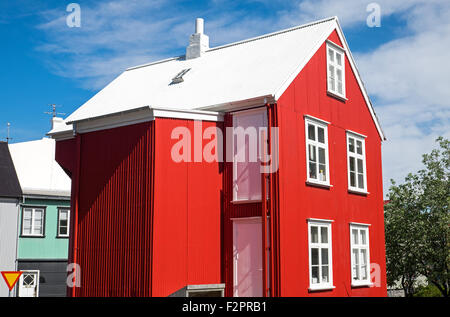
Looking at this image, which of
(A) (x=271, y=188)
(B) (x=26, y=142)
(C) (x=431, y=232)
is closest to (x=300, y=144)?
(A) (x=271, y=188)

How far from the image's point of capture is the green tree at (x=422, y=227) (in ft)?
119

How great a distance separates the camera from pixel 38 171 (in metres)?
34.6

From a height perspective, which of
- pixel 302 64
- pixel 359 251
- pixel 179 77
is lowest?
pixel 359 251

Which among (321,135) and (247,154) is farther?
(321,135)

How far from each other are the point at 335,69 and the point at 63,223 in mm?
18815

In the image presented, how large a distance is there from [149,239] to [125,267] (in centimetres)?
140

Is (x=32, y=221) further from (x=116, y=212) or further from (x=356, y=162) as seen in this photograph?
(x=356, y=162)

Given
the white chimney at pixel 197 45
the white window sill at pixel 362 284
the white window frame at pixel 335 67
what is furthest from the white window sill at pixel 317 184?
the white chimney at pixel 197 45

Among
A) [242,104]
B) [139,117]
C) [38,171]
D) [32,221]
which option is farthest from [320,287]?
[38,171]

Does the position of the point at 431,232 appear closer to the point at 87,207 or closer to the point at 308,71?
the point at 308,71

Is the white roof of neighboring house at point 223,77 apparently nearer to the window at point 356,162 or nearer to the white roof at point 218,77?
the white roof at point 218,77

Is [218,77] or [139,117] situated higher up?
[218,77]

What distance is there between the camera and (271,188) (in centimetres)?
1836

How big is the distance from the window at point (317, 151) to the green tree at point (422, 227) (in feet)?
58.5
